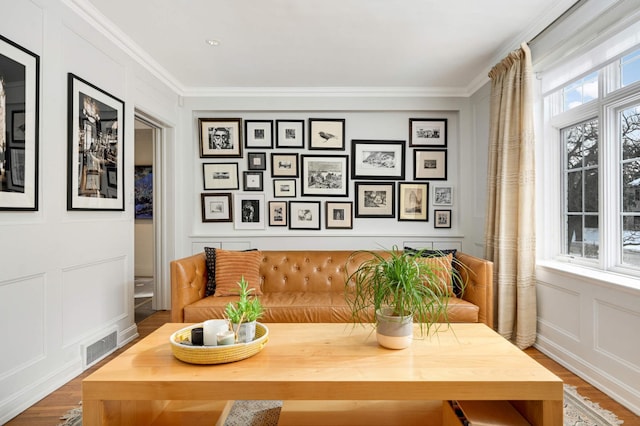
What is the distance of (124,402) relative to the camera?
1.43 metres

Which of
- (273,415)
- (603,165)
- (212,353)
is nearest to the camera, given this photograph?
(212,353)

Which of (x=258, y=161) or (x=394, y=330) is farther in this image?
(x=258, y=161)

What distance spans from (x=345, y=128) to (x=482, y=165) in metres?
1.62

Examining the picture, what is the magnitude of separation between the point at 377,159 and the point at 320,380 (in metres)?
3.24

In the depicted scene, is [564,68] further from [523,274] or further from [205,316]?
Answer: [205,316]

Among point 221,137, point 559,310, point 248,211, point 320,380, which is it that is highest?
point 221,137

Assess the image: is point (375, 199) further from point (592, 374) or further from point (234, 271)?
point (592, 374)

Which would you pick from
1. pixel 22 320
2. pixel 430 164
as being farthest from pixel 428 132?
pixel 22 320

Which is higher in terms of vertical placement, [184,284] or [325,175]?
[325,175]

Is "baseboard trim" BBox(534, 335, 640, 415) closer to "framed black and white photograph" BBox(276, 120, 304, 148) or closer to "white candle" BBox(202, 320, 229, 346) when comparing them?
"white candle" BBox(202, 320, 229, 346)

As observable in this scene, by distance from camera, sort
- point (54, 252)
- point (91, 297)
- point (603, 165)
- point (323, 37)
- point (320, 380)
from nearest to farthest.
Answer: point (320, 380) < point (54, 252) < point (603, 165) < point (91, 297) < point (323, 37)

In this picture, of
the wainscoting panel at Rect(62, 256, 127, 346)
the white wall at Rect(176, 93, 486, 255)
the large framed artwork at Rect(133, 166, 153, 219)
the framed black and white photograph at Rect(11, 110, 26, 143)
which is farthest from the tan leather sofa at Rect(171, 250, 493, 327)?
the large framed artwork at Rect(133, 166, 153, 219)

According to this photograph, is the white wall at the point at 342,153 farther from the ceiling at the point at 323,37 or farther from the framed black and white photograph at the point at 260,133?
the ceiling at the point at 323,37

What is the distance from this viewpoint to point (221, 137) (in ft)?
13.8
